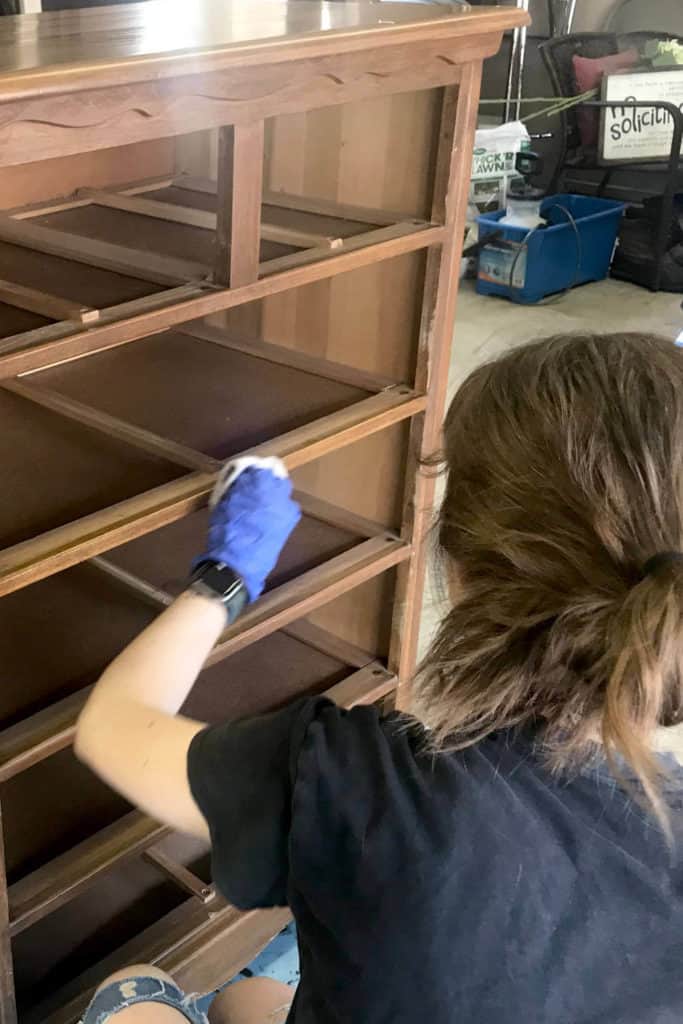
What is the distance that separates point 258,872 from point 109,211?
0.94 m

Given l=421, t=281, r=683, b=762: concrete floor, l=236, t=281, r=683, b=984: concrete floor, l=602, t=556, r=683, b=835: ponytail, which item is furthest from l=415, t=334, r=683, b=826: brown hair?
l=421, t=281, r=683, b=762: concrete floor

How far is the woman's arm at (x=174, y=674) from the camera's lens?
795 millimetres

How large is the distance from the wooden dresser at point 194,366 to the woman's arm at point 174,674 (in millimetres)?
64

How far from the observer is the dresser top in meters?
0.75

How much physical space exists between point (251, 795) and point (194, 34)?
0.64m

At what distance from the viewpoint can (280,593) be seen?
1237 mm

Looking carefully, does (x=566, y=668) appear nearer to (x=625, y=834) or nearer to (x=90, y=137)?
(x=625, y=834)

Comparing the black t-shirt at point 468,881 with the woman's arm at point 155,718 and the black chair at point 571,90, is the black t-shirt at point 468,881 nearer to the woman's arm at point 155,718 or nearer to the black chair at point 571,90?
the woman's arm at point 155,718

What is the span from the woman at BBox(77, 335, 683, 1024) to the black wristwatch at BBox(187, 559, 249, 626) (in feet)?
0.51

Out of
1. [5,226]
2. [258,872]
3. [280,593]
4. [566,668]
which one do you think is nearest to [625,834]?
[566,668]

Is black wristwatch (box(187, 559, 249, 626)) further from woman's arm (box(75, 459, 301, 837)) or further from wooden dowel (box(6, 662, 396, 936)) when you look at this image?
wooden dowel (box(6, 662, 396, 936))

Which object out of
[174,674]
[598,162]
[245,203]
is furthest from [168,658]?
[598,162]

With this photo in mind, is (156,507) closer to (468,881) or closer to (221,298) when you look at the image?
(221,298)

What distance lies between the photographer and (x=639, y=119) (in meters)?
4.21
